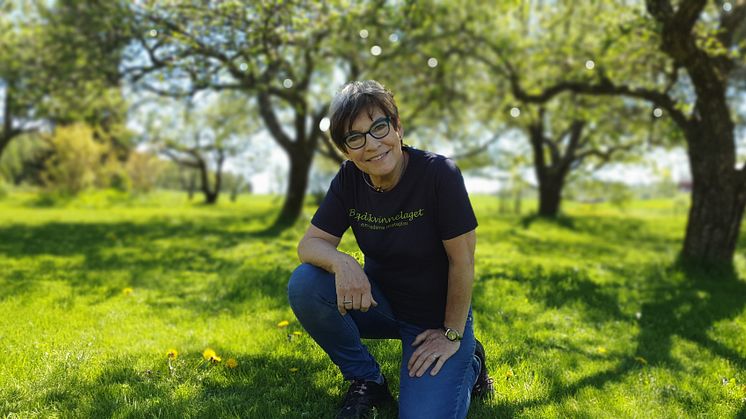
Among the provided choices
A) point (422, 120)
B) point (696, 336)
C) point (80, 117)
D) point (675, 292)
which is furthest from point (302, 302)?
point (422, 120)

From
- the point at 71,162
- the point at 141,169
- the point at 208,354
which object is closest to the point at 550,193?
the point at 208,354

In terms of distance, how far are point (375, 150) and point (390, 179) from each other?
10.1 inches

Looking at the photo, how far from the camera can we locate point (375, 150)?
3.05 meters

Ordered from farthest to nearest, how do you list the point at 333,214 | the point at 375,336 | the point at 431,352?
the point at 375,336 < the point at 333,214 < the point at 431,352

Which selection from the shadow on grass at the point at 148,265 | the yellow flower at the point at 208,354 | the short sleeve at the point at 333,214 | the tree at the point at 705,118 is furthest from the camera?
the tree at the point at 705,118

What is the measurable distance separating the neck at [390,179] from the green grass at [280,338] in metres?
1.40

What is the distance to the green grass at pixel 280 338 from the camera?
11.2 feet

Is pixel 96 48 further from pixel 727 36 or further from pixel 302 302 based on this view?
pixel 727 36

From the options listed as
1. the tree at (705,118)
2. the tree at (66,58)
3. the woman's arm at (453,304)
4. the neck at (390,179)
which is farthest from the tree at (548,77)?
the woman's arm at (453,304)

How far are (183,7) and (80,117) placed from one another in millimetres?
7386

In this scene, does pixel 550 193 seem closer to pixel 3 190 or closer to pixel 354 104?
pixel 354 104

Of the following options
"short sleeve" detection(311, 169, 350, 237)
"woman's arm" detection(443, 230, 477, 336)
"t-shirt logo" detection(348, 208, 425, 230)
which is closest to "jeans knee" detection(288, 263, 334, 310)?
"short sleeve" detection(311, 169, 350, 237)

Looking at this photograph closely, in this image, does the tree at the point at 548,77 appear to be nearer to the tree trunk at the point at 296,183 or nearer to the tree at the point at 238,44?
the tree at the point at 238,44

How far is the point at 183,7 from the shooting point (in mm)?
8734
